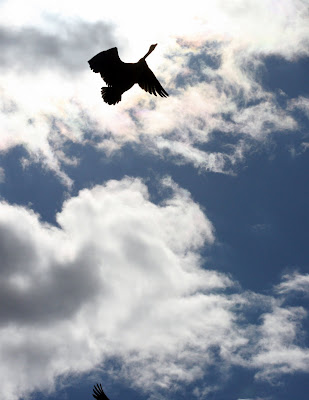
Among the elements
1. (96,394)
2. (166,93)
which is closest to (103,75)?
(166,93)

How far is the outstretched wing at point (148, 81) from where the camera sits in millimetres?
13562

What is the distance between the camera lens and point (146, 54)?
1328cm

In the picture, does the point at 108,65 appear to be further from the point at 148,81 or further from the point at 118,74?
the point at 148,81

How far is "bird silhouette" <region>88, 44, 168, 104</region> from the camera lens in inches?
525

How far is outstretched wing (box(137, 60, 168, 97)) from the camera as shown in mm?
13562

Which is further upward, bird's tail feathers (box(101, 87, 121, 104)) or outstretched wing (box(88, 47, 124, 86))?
outstretched wing (box(88, 47, 124, 86))

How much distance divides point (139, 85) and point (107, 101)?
114cm

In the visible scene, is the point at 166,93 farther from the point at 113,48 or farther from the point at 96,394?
the point at 96,394

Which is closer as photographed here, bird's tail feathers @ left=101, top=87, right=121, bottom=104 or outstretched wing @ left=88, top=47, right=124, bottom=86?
bird's tail feathers @ left=101, top=87, right=121, bottom=104

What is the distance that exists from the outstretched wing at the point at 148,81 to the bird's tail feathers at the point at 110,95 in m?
0.82

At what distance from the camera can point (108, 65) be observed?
1341cm

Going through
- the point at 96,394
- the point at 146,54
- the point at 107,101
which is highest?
the point at 146,54

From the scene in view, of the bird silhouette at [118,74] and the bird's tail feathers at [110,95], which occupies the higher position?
the bird silhouette at [118,74]

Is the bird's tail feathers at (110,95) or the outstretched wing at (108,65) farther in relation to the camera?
the outstretched wing at (108,65)
